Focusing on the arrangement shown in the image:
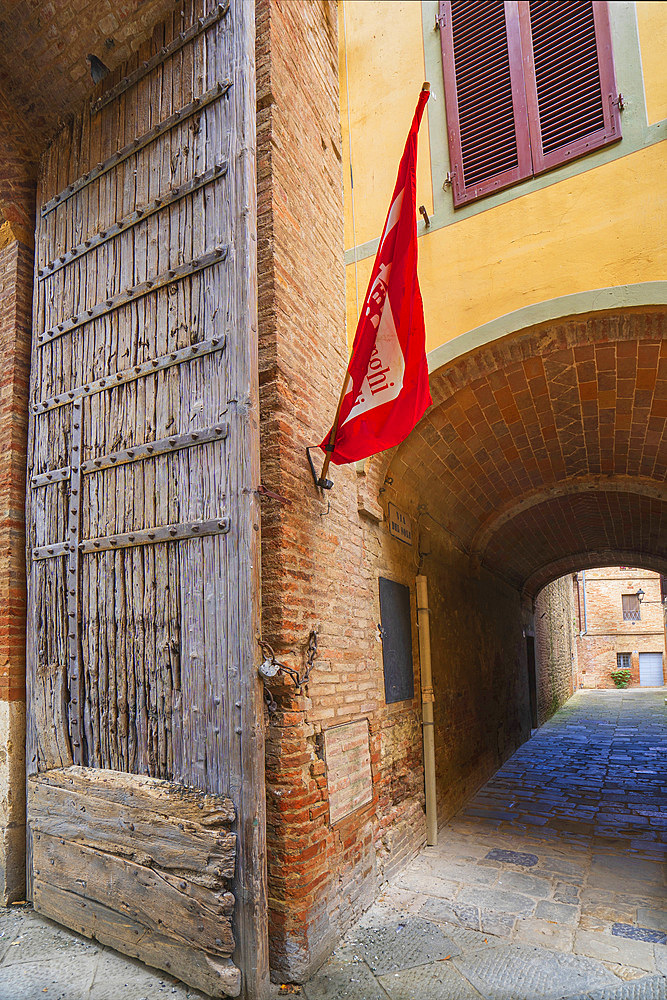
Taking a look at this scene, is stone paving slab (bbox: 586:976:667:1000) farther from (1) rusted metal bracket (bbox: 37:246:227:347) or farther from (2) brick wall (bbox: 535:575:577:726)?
(2) brick wall (bbox: 535:575:577:726)

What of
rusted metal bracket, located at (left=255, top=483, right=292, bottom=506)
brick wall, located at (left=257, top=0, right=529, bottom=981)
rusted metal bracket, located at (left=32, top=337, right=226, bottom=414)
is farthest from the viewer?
rusted metal bracket, located at (left=32, top=337, right=226, bottom=414)

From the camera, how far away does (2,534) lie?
4.62 m

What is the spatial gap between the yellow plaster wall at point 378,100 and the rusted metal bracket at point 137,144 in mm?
1591

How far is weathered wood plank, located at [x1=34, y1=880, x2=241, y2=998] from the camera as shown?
10.5ft

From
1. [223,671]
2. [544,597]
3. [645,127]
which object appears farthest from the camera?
[544,597]

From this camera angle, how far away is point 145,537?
3.90 metres

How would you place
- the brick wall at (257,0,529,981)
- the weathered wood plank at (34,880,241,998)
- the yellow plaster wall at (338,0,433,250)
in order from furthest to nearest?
the yellow plaster wall at (338,0,433,250)
the brick wall at (257,0,529,981)
the weathered wood plank at (34,880,241,998)

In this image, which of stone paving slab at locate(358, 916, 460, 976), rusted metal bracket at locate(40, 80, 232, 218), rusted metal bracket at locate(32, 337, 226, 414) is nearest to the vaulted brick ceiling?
rusted metal bracket at locate(32, 337, 226, 414)

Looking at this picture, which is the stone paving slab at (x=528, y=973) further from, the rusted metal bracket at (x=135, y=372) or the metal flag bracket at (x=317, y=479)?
the rusted metal bracket at (x=135, y=372)

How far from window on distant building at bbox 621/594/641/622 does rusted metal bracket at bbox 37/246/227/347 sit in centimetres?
2679

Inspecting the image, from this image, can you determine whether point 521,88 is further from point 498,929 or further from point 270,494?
point 498,929

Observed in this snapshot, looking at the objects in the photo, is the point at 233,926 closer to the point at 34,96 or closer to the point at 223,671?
the point at 223,671

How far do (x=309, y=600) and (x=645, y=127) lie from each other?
3.88m

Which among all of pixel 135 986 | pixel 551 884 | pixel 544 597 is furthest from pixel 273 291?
pixel 544 597
